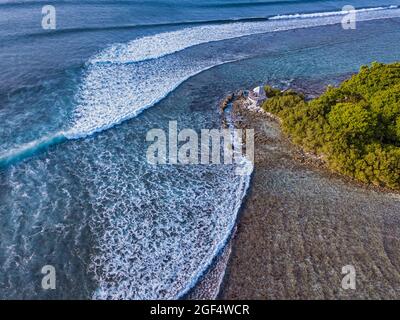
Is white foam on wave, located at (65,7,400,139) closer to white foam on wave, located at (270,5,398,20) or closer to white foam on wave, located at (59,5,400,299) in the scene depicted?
white foam on wave, located at (59,5,400,299)

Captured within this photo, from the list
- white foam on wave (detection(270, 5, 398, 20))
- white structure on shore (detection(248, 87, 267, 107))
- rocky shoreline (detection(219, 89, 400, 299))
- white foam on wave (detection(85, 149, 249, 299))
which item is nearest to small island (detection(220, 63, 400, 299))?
rocky shoreline (detection(219, 89, 400, 299))

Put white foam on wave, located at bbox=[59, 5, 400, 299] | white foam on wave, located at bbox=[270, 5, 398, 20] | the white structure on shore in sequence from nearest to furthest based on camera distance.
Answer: white foam on wave, located at bbox=[59, 5, 400, 299]
the white structure on shore
white foam on wave, located at bbox=[270, 5, 398, 20]

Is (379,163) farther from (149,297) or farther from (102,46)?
(102,46)

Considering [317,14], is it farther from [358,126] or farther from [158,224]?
[158,224]

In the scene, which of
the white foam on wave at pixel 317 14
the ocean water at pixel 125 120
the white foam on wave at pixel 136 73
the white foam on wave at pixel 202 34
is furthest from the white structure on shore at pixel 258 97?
the white foam on wave at pixel 317 14

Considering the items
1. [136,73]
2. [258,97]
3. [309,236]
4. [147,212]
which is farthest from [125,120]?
[309,236]

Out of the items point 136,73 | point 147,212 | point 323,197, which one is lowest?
point 147,212

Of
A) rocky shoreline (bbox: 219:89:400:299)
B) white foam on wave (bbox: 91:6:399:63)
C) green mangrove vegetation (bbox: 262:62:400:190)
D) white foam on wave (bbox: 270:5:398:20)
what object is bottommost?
rocky shoreline (bbox: 219:89:400:299)
